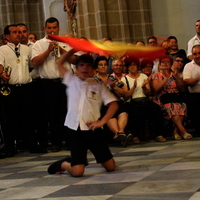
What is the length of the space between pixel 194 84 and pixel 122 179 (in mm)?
4940

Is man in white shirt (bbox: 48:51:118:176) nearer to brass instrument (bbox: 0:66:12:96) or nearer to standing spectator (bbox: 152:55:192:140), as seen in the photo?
brass instrument (bbox: 0:66:12:96)

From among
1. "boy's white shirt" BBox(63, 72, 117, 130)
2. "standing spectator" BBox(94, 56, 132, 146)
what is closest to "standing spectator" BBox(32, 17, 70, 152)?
"standing spectator" BBox(94, 56, 132, 146)

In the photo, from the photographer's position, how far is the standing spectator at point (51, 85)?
8953 millimetres

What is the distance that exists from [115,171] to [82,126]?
61 cm

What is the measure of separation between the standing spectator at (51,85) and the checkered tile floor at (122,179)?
1256 millimetres

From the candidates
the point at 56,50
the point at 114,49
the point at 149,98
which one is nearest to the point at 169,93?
the point at 149,98

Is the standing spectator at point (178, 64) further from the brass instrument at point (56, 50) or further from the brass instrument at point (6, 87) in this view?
the brass instrument at point (6, 87)

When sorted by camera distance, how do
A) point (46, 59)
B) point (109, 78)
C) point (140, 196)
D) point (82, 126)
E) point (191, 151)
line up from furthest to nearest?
point (109, 78) → point (46, 59) → point (191, 151) → point (82, 126) → point (140, 196)

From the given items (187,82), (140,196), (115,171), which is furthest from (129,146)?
(140,196)

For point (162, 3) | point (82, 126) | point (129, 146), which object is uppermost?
point (162, 3)

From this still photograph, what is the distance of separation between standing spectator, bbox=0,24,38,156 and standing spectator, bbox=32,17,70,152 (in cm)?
20

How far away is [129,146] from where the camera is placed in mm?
9180

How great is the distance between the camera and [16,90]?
8984 mm

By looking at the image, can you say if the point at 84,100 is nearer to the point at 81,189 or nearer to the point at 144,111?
the point at 81,189
